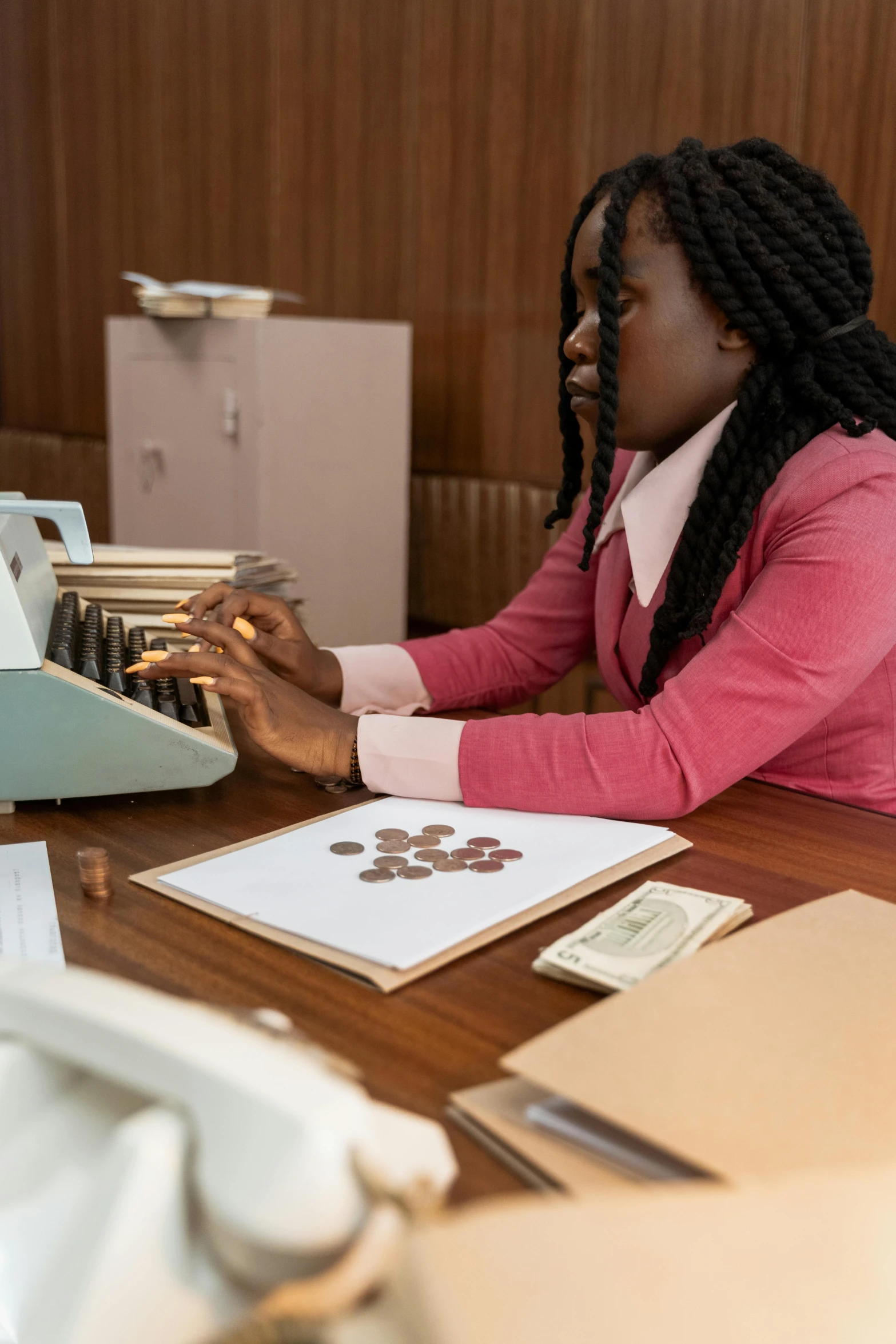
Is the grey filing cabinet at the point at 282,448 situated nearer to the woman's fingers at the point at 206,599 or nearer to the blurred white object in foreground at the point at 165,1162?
the woman's fingers at the point at 206,599

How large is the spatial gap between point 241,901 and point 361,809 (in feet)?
0.75

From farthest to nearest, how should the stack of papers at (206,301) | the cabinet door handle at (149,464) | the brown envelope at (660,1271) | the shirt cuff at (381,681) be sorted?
1. the cabinet door handle at (149,464)
2. the stack of papers at (206,301)
3. the shirt cuff at (381,681)
4. the brown envelope at (660,1271)

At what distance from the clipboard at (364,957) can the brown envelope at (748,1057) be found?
159 mm

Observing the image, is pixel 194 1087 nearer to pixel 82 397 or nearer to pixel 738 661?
pixel 738 661

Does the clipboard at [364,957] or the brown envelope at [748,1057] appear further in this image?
the clipboard at [364,957]

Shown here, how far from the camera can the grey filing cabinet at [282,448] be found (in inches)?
120

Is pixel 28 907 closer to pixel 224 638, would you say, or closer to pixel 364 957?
pixel 364 957

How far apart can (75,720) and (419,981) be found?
44 centimetres

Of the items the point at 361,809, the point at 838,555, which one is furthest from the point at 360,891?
the point at 838,555

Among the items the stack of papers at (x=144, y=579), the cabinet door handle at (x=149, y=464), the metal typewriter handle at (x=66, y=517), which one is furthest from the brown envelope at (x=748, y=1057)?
the cabinet door handle at (x=149, y=464)

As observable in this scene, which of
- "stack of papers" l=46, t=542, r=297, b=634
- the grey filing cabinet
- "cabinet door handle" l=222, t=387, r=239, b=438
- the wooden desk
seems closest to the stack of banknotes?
the wooden desk

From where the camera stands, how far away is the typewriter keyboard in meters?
1.16

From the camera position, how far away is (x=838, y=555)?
117cm

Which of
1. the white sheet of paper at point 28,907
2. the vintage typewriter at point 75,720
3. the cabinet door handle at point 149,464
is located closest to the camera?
the white sheet of paper at point 28,907
